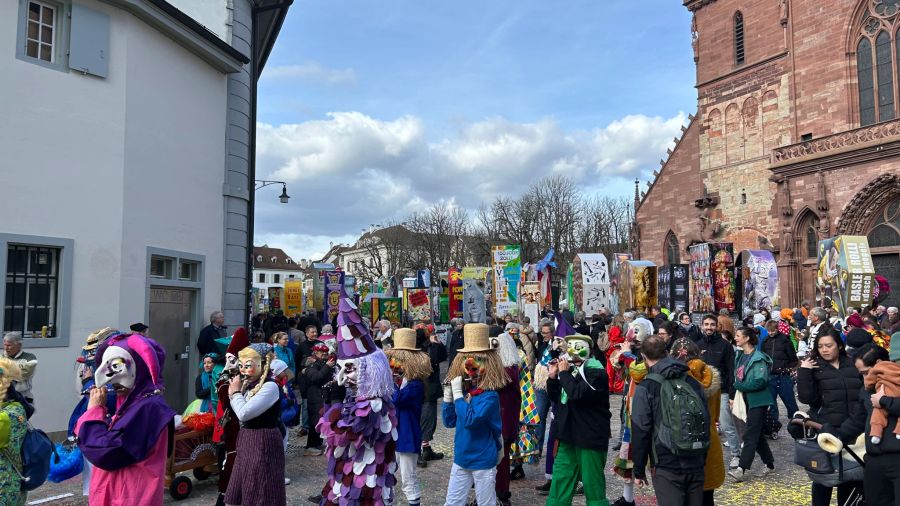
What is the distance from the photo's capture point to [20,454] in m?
4.29

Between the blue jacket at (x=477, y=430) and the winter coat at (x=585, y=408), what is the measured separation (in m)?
0.68

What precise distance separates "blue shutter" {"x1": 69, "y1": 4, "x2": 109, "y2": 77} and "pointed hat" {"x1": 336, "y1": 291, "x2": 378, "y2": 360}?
24.1 ft

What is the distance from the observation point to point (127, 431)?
416 centimetres

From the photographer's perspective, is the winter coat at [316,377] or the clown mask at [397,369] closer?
the clown mask at [397,369]

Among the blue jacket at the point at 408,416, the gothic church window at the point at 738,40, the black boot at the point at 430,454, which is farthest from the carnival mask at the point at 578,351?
the gothic church window at the point at 738,40

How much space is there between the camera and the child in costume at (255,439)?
16.7 feet

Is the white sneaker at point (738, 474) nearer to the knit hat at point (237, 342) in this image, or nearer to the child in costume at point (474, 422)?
the child in costume at point (474, 422)

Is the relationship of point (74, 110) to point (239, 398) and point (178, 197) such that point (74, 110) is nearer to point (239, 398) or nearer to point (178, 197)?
point (178, 197)

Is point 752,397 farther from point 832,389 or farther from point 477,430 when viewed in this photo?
point 477,430

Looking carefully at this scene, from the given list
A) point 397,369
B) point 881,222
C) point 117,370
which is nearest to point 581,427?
point 397,369

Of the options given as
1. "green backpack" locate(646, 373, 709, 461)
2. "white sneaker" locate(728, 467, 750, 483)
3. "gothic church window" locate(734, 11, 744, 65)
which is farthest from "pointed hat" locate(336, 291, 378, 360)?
"gothic church window" locate(734, 11, 744, 65)

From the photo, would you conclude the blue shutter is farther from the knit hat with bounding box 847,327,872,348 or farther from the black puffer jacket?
the knit hat with bounding box 847,327,872,348

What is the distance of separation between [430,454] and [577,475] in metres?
3.42

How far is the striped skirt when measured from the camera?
511cm
